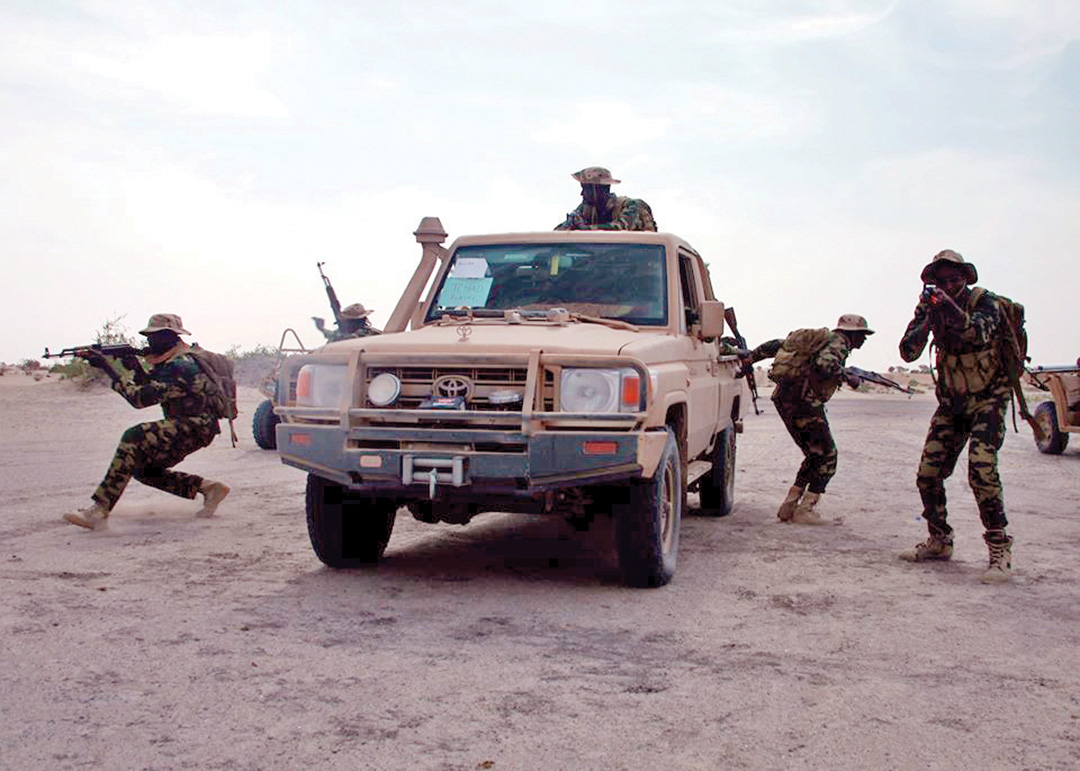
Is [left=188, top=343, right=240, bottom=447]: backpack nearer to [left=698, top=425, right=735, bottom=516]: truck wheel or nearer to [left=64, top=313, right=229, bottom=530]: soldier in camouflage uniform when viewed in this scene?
[left=64, top=313, right=229, bottom=530]: soldier in camouflage uniform

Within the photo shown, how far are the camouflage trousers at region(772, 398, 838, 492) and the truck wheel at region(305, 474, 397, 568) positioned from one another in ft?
12.1

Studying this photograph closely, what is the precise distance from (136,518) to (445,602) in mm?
4129

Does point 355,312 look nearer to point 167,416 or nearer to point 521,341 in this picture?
point 167,416

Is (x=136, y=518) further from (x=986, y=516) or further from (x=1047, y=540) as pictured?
(x=1047, y=540)

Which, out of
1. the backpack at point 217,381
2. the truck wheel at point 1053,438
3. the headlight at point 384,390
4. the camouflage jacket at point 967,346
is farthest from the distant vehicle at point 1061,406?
the headlight at point 384,390

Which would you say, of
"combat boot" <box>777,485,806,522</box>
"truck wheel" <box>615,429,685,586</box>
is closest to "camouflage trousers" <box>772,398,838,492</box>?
"combat boot" <box>777,485,806,522</box>

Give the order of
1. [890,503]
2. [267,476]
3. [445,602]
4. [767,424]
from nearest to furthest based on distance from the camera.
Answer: [445,602]
[890,503]
[267,476]
[767,424]

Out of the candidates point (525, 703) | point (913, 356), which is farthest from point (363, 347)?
point (913, 356)

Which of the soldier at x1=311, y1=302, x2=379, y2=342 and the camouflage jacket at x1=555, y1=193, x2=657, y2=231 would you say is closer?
the camouflage jacket at x1=555, y1=193, x2=657, y2=231

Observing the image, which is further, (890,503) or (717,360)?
(890,503)

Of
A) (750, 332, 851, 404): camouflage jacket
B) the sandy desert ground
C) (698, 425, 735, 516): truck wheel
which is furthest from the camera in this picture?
(698, 425, 735, 516): truck wheel

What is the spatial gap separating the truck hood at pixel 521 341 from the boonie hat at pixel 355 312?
22.2 feet

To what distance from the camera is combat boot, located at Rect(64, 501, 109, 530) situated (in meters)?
8.32

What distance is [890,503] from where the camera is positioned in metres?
10.8
